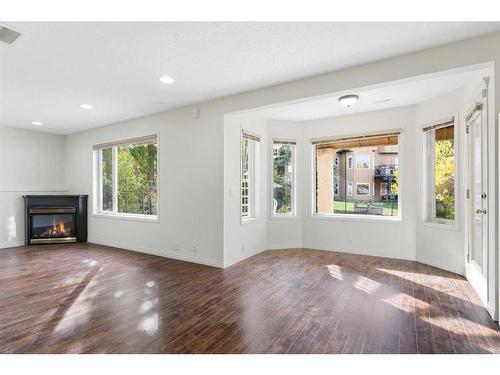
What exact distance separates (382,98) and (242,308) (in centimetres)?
356

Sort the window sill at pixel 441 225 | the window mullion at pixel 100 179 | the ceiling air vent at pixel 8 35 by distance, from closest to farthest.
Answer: the ceiling air vent at pixel 8 35, the window sill at pixel 441 225, the window mullion at pixel 100 179

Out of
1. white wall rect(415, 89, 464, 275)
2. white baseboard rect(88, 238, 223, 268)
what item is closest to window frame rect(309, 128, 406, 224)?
white wall rect(415, 89, 464, 275)

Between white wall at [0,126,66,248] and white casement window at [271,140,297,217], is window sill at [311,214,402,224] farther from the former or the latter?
white wall at [0,126,66,248]

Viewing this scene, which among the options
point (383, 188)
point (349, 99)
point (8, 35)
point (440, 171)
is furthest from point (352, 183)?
point (8, 35)

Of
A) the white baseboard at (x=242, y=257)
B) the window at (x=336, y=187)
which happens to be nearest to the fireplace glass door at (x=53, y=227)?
the white baseboard at (x=242, y=257)

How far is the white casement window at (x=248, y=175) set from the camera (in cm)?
491

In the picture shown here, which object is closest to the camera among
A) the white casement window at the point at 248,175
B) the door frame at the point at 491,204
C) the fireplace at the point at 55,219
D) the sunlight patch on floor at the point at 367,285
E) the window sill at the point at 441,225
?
the door frame at the point at 491,204

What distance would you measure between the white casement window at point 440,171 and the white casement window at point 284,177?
7.46ft

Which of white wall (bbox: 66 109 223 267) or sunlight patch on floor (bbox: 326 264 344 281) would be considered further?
white wall (bbox: 66 109 223 267)

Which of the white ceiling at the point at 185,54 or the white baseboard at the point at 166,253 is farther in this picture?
the white baseboard at the point at 166,253

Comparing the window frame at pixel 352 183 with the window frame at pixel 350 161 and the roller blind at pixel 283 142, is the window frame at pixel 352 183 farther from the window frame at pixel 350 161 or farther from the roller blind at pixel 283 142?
the roller blind at pixel 283 142

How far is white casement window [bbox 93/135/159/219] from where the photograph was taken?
17.3 feet

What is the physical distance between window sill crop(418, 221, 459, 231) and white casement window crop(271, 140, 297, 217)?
2219mm
